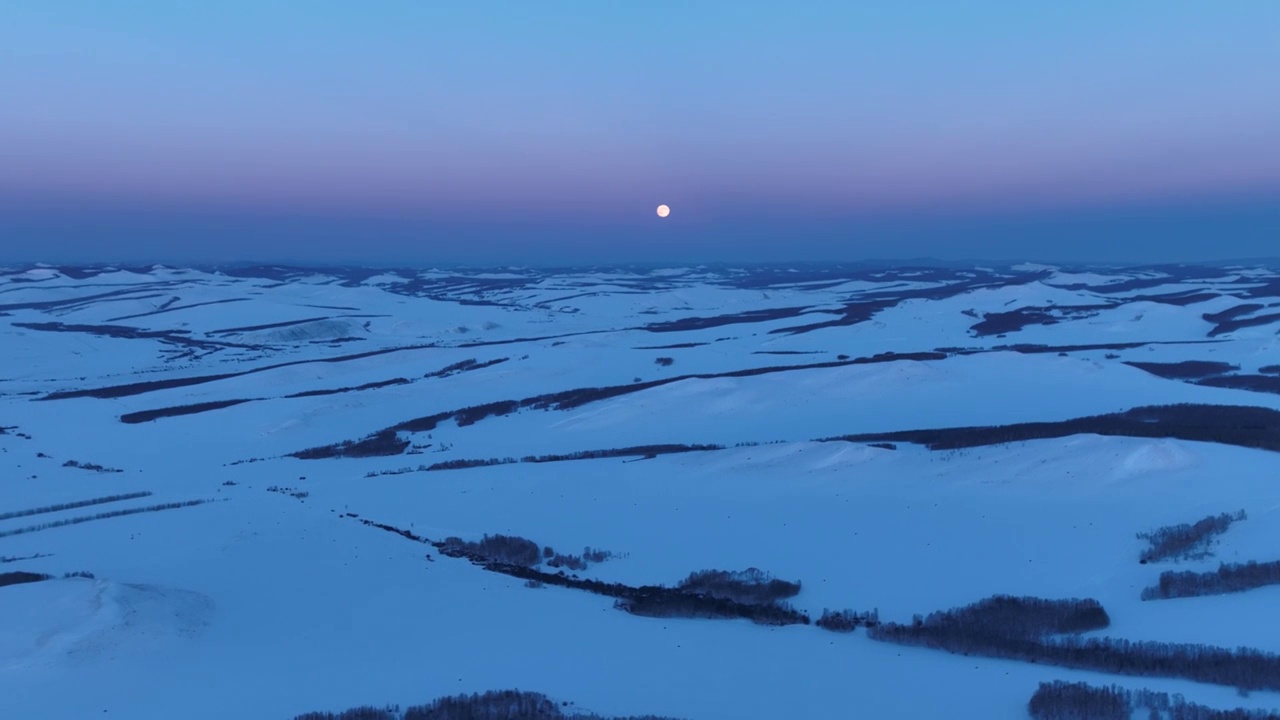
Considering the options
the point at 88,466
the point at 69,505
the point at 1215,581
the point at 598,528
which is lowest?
the point at 88,466

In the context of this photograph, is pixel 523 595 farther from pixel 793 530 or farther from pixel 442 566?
pixel 793 530

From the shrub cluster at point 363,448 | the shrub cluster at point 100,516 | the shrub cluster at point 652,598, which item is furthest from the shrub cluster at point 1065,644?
the shrub cluster at point 363,448

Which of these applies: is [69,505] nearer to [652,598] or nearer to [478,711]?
[652,598]

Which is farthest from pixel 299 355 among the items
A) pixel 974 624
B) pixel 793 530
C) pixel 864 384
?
pixel 974 624

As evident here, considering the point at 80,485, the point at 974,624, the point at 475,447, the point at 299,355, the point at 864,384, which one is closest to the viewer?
the point at 974,624

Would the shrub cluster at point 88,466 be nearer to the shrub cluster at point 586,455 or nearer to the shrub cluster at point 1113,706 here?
the shrub cluster at point 586,455

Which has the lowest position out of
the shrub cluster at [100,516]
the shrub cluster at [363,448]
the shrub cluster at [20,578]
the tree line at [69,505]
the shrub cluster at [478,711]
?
the shrub cluster at [363,448]

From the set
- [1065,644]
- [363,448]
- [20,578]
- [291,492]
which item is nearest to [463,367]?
[363,448]

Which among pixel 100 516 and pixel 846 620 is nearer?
→ pixel 846 620
